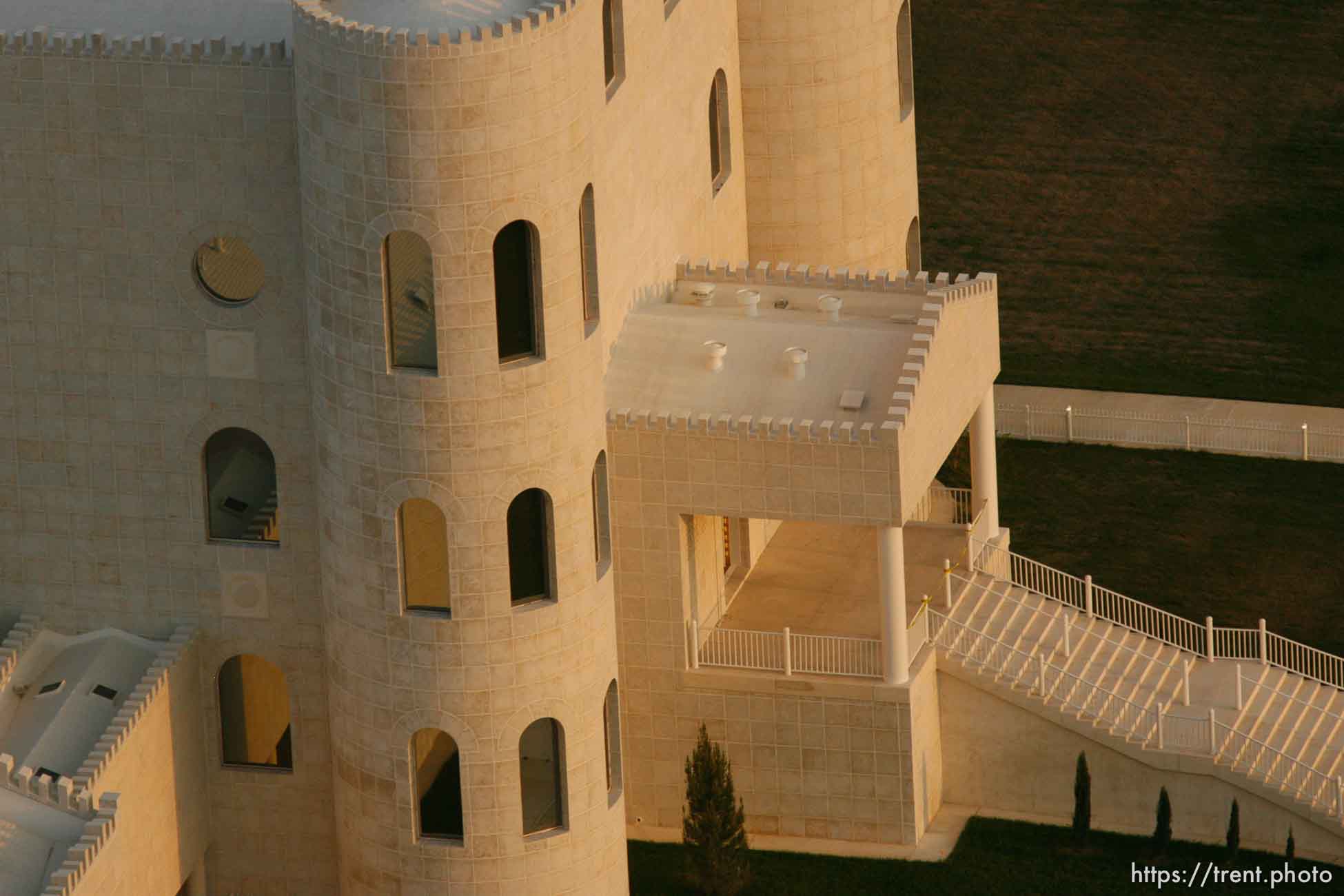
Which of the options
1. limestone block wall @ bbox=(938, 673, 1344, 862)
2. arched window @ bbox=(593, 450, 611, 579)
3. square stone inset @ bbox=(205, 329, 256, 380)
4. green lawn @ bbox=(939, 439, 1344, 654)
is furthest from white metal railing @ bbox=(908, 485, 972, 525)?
square stone inset @ bbox=(205, 329, 256, 380)

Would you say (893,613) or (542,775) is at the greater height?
(893,613)

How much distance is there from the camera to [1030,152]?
100438 millimetres

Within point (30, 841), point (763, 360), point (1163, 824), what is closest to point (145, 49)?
point (30, 841)

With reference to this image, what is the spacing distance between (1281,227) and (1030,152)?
26.6ft

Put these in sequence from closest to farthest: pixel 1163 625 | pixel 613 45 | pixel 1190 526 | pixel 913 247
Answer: pixel 613 45
pixel 1163 625
pixel 1190 526
pixel 913 247

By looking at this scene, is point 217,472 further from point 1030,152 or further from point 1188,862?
point 1030,152

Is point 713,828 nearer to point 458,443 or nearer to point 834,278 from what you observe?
point 458,443

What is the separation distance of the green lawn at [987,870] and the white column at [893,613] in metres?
3.52

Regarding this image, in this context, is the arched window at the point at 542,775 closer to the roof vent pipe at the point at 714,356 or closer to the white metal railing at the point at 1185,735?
the roof vent pipe at the point at 714,356

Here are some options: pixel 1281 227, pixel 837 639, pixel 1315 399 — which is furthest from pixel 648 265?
pixel 1281 227

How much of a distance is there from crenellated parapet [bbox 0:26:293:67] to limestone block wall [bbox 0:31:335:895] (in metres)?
0.04

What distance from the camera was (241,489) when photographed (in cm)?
6494

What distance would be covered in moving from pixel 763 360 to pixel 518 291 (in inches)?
369

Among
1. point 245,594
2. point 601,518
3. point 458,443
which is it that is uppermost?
point 458,443
